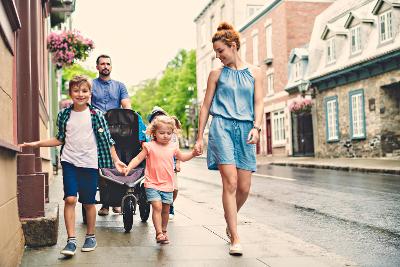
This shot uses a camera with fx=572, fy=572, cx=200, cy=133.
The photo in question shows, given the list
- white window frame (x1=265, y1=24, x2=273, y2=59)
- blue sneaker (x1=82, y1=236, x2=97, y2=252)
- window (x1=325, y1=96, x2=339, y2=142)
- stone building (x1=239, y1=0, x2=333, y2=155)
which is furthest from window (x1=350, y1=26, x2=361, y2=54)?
blue sneaker (x1=82, y1=236, x2=97, y2=252)

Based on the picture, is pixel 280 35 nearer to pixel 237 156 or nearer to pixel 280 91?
pixel 280 91

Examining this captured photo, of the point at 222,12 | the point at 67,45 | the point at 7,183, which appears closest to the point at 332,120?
the point at 67,45

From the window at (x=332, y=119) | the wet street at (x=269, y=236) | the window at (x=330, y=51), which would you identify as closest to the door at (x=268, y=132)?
the window at (x=332, y=119)

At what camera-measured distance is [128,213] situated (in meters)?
6.00

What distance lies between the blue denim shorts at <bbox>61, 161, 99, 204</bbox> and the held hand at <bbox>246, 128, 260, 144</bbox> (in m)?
1.40

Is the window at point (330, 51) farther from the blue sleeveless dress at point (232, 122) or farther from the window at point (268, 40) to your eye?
the blue sleeveless dress at point (232, 122)

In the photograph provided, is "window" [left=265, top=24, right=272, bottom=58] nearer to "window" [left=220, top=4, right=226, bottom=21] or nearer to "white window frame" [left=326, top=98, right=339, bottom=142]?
"white window frame" [left=326, top=98, right=339, bottom=142]

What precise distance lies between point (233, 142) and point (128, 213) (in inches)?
61.7

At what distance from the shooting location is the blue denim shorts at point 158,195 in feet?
18.1

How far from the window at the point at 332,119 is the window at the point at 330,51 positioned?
191 cm

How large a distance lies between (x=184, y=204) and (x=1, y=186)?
5.65m

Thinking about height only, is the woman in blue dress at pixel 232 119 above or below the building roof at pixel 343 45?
below

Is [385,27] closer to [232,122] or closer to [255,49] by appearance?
Answer: [255,49]

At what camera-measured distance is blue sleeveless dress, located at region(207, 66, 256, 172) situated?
505 centimetres
